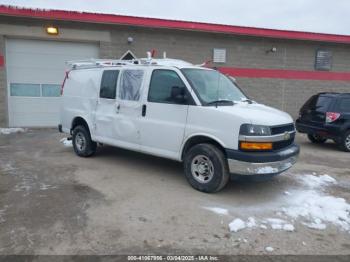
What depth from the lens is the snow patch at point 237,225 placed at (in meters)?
4.32

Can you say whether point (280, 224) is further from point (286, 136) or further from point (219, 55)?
point (219, 55)

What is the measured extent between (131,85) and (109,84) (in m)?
0.74

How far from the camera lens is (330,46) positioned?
15.7 meters

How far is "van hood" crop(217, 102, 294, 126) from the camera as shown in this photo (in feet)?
17.0

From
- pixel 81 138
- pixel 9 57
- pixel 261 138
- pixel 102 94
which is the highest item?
pixel 9 57

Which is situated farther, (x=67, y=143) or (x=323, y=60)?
(x=323, y=60)

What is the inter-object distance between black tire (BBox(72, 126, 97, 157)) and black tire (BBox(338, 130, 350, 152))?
6.91 meters

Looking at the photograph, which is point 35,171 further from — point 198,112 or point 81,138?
point 198,112

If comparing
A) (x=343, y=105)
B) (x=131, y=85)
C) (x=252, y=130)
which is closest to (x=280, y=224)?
(x=252, y=130)

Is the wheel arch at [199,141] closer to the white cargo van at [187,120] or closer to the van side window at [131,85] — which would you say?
the white cargo van at [187,120]

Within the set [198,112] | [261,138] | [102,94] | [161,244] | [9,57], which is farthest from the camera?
[9,57]

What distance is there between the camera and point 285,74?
15.2 m

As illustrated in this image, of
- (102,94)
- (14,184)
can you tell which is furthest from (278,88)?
(14,184)

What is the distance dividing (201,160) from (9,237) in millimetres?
3003
